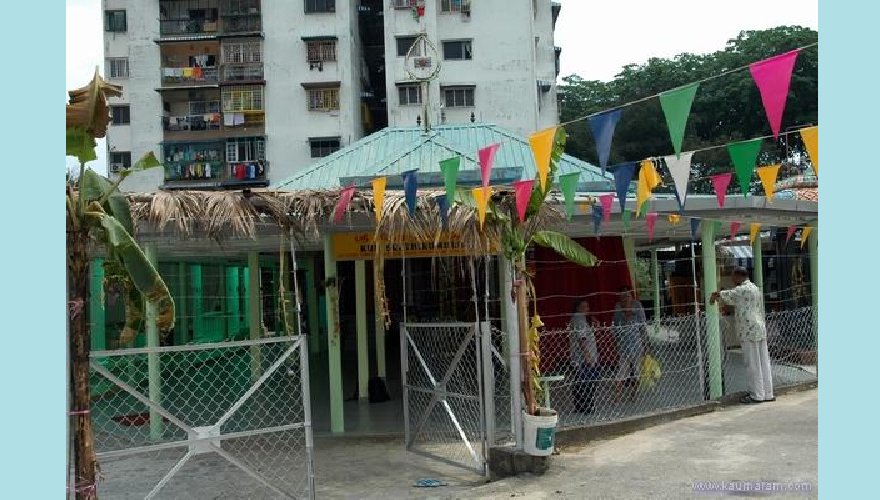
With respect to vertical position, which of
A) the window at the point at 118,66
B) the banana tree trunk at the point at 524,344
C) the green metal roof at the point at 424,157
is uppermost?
the window at the point at 118,66

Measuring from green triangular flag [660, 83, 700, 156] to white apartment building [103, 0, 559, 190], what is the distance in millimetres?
29405

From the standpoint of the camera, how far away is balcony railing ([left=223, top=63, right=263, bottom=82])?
114ft

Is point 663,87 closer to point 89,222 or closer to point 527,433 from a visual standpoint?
point 527,433

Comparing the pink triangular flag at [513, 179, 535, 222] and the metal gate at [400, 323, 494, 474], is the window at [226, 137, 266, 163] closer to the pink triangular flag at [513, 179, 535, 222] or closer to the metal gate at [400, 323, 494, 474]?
the metal gate at [400, 323, 494, 474]

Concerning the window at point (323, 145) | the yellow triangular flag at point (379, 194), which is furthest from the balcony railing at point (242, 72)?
the yellow triangular flag at point (379, 194)

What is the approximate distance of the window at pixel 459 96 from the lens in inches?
1369

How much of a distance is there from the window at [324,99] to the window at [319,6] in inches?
140

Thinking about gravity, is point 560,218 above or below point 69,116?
below

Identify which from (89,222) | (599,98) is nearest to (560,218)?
(89,222)

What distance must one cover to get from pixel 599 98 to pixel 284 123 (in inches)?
728

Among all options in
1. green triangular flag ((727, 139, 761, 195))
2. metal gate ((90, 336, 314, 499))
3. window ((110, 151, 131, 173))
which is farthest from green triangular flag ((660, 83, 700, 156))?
window ((110, 151, 131, 173))

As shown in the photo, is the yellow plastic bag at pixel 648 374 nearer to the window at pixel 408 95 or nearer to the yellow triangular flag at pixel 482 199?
the yellow triangular flag at pixel 482 199

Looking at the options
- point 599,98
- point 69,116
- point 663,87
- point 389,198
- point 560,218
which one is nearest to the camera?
point 69,116

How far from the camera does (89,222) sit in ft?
15.4
